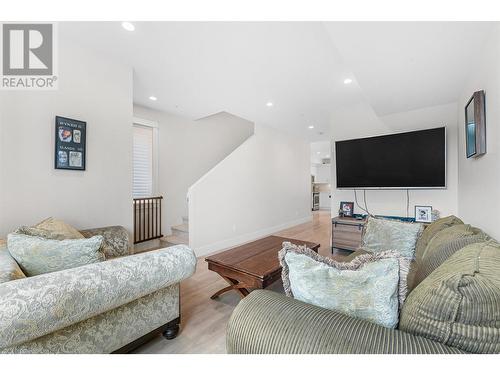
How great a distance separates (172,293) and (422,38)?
2.57 meters

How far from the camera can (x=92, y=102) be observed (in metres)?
2.41

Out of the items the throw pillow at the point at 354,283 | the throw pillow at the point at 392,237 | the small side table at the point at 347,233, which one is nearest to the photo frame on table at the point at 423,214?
the small side table at the point at 347,233

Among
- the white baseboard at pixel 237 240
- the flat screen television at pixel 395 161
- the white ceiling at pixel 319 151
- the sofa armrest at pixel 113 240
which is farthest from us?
the white ceiling at pixel 319 151

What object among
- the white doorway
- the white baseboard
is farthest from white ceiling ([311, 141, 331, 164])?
the white baseboard

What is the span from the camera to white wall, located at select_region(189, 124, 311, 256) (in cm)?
370

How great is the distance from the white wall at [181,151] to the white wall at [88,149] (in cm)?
139

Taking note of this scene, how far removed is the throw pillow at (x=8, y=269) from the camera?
1.05 meters

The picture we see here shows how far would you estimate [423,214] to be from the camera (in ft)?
10.3

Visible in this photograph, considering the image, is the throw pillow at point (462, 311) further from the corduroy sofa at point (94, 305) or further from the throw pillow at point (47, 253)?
the throw pillow at point (47, 253)

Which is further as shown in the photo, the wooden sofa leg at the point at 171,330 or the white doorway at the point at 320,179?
the white doorway at the point at 320,179

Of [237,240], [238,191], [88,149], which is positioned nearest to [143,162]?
[88,149]

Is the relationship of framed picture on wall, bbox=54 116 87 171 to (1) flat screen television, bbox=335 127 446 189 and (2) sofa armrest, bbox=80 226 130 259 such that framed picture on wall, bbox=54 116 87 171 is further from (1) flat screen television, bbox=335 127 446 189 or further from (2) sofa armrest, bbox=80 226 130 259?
(1) flat screen television, bbox=335 127 446 189

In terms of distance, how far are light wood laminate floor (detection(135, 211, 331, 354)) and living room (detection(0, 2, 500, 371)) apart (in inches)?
0.6

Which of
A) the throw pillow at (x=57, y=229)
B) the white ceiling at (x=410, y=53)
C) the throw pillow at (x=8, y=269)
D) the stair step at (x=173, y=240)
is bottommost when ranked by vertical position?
the stair step at (x=173, y=240)
